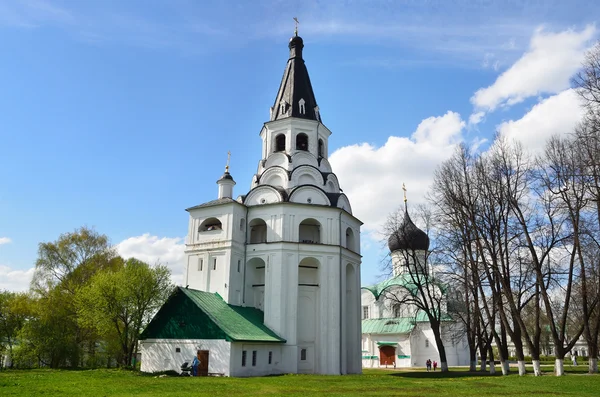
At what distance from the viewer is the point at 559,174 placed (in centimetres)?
2384

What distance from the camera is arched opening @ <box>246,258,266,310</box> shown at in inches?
1293

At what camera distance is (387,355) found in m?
50.6

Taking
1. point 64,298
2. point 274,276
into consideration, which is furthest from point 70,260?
point 274,276

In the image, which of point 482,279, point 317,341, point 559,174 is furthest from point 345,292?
point 559,174

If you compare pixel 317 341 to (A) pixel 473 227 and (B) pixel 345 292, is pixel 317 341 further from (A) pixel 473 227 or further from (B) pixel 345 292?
(A) pixel 473 227

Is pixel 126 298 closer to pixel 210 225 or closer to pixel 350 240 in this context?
pixel 210 225

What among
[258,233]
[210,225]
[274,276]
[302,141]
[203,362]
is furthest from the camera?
[302,141]

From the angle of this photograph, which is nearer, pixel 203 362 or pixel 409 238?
pixel 203 362

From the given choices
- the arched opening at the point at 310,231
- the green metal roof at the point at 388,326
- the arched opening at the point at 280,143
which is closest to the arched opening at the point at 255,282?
the arched opening at the point at 310,231

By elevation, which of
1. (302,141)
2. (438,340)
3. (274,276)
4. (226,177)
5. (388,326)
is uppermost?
(302,141)

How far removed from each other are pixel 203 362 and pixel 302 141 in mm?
17834

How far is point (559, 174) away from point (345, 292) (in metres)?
16.0

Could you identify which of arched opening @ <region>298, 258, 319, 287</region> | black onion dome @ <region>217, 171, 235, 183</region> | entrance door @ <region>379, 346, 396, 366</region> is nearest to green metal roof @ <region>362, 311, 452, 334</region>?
entrance door @ <region>379, 346, 396, 366</region>

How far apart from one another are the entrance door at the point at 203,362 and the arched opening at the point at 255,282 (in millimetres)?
6572
